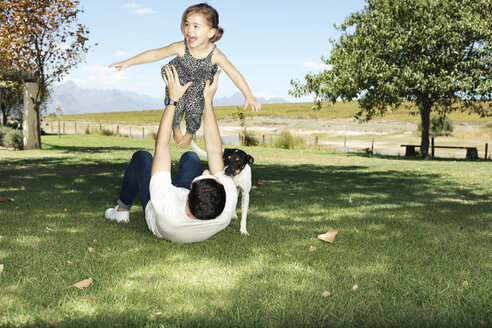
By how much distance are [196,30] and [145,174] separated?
194 cm

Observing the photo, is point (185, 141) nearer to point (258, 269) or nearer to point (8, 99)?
point (258, 269)

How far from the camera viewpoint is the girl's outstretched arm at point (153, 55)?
15.7ft

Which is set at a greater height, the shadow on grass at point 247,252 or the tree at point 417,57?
the tree at point 417,57

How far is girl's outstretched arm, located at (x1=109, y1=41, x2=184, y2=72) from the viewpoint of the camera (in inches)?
189

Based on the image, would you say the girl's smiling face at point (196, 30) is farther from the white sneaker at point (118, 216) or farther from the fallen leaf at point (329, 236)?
the fallen leaf at point (329, 236)

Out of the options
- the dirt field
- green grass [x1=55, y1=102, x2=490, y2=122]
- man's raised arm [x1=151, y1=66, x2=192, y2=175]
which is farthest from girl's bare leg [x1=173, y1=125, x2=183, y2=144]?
green grass [x1=55, y1=102, x2=490, y2=122]

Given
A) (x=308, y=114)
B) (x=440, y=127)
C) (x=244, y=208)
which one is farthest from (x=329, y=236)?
A: (x=308, y=114)

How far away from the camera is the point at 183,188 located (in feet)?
13.4

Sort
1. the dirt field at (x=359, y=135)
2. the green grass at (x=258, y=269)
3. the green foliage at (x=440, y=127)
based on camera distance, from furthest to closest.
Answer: the green foliage at (x=440, y=127), the dirt field at (x=359, y=135), the green grass at (x=258, y=269)

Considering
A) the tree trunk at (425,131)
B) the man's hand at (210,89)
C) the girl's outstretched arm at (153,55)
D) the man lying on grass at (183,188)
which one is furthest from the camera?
the tree trunk at (425,131)

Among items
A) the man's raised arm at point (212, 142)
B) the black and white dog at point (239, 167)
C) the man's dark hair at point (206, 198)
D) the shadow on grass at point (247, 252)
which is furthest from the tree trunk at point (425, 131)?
the man's dark hair at point (206, 198)

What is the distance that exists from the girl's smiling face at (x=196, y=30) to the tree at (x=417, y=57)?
68.3 feet

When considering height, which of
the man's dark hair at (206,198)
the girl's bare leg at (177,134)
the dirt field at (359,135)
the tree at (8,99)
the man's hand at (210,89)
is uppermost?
the tree at (8,99)

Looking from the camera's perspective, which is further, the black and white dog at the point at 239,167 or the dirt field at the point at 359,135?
the dirt field at the point at 359,135
